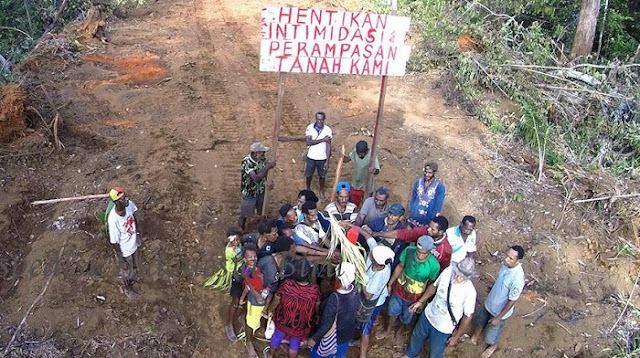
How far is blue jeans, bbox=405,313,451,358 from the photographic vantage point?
5145 millimetres

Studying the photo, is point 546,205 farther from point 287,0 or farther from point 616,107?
point 287,0

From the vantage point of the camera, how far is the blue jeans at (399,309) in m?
5.41

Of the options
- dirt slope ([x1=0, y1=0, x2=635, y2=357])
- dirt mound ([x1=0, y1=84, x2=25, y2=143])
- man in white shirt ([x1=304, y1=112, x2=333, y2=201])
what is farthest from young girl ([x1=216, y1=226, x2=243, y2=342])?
dirt mound ([x1=0, y1=84, x2=25, y2=143])

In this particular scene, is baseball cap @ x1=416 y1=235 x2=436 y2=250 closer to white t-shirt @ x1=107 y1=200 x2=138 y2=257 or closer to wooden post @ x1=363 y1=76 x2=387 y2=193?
wooden post @ x1=363 y1=76 x2=387 y2=193

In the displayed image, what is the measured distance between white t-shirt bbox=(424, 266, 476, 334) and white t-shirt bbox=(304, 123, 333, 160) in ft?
8.10

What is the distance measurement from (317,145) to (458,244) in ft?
7.49

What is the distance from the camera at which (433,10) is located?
Answer: 11633 mm

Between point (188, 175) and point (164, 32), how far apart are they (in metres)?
5.70

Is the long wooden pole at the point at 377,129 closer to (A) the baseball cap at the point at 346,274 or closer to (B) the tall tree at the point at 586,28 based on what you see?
(A) the baseball cap at the point at 346,274

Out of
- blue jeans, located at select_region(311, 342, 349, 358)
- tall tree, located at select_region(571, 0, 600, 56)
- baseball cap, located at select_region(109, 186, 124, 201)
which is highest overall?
tall tree, located at select_region(571, 0, 600, 56)

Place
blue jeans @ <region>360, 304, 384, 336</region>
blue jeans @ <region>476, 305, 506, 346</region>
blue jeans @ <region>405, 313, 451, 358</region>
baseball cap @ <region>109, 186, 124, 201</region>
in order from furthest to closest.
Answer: blue jeans @ <region>476, 305, 506, 346</region> < blue jeans @ <region>360, 304, 384, 336</region> < blue jeans @ <region>405, 313, 451, 358</region> < baseball cap @ <region>109, 186, 124, 201</region>

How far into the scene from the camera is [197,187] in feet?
24.1

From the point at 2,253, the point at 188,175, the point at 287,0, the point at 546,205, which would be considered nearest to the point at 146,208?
the point at 188,175

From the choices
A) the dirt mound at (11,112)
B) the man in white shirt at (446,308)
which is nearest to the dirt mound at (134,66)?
the dirt mound at (11,112)
